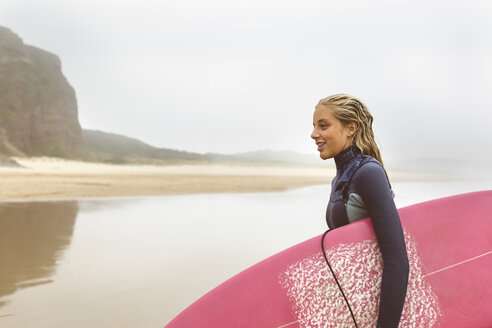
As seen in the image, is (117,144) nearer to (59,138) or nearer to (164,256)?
(59,138)

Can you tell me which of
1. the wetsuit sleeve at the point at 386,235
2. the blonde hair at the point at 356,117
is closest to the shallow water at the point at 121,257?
the wetsuit sleeve at the point at 386,235

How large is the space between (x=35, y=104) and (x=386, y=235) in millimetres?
45546

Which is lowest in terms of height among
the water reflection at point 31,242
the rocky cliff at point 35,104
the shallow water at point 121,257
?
the shallow water at point 121,257

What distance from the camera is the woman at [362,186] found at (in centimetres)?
132

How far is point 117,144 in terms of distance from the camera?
3733 inches

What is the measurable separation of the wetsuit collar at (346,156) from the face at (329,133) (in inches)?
0.7

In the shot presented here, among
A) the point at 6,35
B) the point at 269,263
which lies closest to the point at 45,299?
the point at 269,263

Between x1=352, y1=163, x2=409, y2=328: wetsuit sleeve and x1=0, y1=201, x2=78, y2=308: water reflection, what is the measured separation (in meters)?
3.49

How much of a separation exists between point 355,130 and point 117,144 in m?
98.4

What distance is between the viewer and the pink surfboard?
1576 mm

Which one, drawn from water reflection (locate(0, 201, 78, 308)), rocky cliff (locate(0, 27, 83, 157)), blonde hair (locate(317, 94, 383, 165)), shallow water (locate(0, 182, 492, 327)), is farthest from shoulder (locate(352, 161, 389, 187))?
rocky cliff (locate(0, 27, 83, 157))

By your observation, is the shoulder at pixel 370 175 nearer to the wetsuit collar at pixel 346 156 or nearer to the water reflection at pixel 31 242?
the wetsuit collar at pixel 346 156

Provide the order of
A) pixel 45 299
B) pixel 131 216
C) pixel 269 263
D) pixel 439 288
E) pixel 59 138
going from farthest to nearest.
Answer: pixel 59 138, pixel 131 216, pixel 45 299, pixel 269 263, pixel 439 288

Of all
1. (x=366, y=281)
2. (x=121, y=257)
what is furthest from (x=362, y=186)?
(x=121, y=257)
